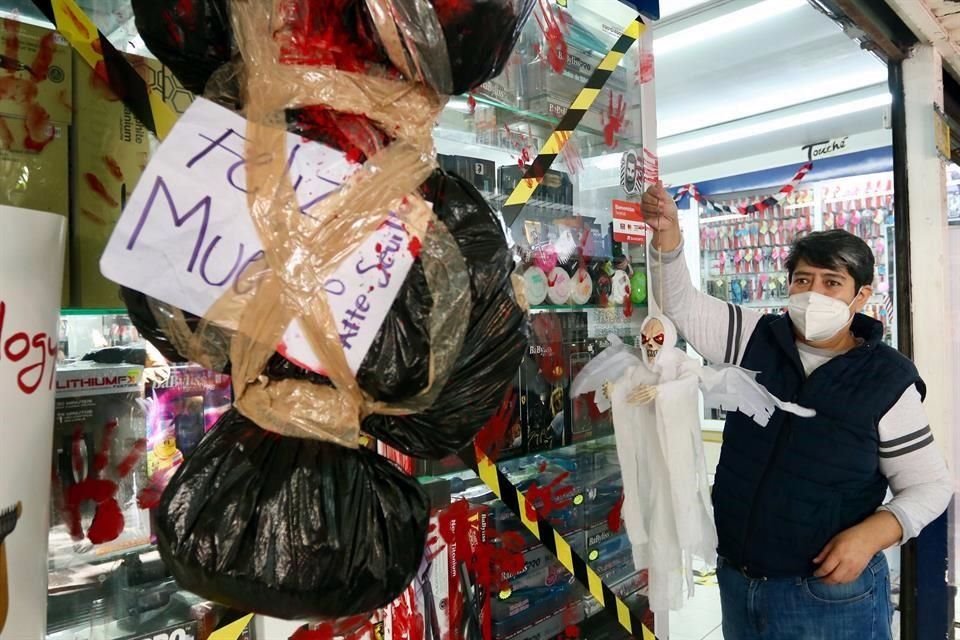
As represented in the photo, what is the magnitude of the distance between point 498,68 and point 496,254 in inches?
8.8

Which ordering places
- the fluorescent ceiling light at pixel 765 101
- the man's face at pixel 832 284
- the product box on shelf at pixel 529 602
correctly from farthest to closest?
the fluorescent ceiling light at pixel 765 101, the man's face at pixel 832 284, the product box on shelf at pixel 529 602

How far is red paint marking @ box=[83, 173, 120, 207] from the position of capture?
74 cm

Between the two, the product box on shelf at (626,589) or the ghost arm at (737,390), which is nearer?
the ghost arm at (737,390)

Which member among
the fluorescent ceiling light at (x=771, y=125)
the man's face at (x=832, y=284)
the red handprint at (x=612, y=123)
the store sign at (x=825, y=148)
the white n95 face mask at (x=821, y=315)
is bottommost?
the white n95 face mask at (x=821, y=315)

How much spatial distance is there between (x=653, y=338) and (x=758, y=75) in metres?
3.72

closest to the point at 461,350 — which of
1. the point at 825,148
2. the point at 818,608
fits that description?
the point at 818,608

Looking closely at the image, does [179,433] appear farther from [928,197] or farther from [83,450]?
[928,197]

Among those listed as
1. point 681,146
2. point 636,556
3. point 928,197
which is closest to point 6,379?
point 636,556

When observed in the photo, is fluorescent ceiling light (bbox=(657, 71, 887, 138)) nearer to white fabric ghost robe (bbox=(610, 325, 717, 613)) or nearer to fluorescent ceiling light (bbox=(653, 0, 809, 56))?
fluorescent ceiling light (bbox=(653, 0, 809, 56))

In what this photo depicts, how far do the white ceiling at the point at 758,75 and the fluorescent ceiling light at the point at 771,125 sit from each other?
25mm

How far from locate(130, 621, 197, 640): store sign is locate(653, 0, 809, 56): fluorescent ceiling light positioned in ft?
10.8

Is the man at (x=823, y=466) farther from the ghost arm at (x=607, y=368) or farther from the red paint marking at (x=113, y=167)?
the red paint marking at (x=113, y=167)

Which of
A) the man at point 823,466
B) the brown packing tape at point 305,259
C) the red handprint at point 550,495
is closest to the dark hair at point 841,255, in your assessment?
the man at point 823,466

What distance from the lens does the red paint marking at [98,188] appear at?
741 millimetres
